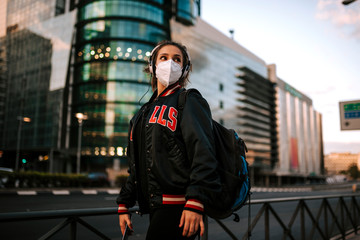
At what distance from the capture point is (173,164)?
5.68ft

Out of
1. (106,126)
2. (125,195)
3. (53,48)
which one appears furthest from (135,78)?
(125,195)

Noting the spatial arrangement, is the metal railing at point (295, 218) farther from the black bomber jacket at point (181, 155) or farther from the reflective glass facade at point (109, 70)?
the reflective glass facade at point (109, 70)

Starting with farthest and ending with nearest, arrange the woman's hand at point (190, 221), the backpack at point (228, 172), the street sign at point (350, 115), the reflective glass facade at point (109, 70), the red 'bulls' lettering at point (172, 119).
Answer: the reflective glass facade at point (109, 70), the street sign at point (350, 115), the red 'bulls' lettering at point (172, 119), the backpack at point (228, 172), the woman's hand at point (190, 221)

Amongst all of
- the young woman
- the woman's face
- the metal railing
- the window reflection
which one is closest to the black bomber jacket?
the young woman

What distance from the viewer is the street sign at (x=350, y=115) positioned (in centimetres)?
767

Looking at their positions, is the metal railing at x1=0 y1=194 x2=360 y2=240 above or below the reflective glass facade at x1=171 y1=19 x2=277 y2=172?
below

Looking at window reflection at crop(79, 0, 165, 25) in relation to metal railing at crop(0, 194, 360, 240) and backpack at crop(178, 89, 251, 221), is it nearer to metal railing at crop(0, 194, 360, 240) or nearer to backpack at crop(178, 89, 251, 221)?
metal railing at crop(0, 194, 360, 240)

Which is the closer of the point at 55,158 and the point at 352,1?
the point at 352,1

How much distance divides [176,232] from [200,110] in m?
0.68

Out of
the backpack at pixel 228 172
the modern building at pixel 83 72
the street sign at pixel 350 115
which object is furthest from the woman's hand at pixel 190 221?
the modern building at pixel 83 72

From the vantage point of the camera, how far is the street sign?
767 centimetres

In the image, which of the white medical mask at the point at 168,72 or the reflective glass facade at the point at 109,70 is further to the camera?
the reflective glass facade at the point at 109,70

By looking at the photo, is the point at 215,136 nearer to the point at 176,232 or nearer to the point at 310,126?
the point at 176,232

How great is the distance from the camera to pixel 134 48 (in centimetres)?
4838
